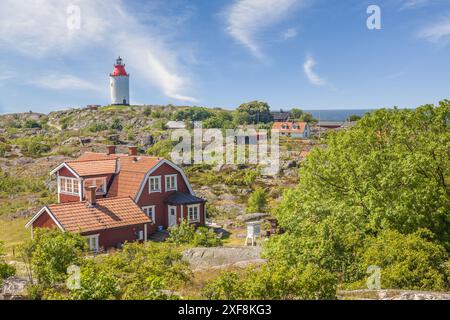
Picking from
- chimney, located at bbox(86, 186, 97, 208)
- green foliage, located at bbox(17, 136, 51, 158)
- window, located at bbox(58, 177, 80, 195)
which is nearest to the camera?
chimney, located at bbox(86, 186, 97, 208)

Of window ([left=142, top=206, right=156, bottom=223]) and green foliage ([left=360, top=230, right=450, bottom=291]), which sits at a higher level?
green foliage ([left=360, top=230, right=450, bottom=291])

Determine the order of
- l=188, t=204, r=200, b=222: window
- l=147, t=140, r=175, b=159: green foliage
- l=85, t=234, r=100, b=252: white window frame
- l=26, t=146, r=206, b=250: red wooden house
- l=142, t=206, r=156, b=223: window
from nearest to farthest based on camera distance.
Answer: l=85, t=234, r=100, b=252: white window frame → l=26, t=146, r=206, b=250: red wooden house → l=142, t=206, r=156, b=223: window → l=188, t=204, r=200, b=222: window → l=147, t=140, r=175, b=159: green foliage

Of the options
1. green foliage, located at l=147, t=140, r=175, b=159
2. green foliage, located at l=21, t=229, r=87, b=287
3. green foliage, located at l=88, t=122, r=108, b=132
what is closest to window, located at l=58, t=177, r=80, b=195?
green foliage, located at l=21, t=229, r=87, b=287

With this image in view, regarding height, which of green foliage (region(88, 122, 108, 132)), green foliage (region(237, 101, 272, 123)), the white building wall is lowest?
green foliage (region(88, 122, 108, 132))

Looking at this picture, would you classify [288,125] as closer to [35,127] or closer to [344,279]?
[35,127]

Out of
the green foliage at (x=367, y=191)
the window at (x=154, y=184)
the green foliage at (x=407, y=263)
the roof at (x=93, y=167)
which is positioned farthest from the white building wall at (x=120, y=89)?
the green foliage at (x=407, y=263)

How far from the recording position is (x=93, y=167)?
34875 mm

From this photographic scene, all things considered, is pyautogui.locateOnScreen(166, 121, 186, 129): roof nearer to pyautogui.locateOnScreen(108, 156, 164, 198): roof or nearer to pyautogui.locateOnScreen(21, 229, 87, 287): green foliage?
pyautogui.locateOnScreen(108, 156, 164, 198): roof

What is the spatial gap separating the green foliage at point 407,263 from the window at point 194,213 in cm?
2042

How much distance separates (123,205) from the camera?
29484 mm

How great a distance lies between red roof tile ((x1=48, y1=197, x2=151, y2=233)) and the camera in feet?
85.3

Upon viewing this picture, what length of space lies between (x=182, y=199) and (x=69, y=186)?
29.2ft

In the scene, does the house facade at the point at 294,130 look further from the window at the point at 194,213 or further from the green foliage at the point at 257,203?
the window at the point at 194,213

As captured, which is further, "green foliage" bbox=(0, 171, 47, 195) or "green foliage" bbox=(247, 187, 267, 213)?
"green foliage" bbox=(0, 171, 47, 195)
